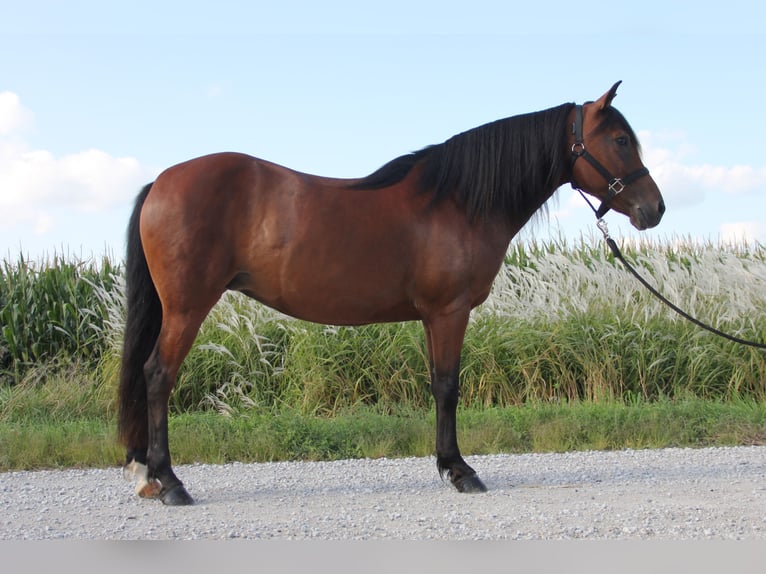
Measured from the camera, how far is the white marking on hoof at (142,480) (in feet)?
15.9

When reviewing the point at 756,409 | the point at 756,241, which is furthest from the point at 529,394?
the point at 756,241

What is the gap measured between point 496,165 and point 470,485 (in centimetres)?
201

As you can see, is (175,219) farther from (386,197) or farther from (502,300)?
(502,300)

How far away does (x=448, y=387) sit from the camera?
5.01 metres

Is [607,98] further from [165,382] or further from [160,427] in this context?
[160,427]

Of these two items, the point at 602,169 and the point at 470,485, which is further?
the point at 602,169

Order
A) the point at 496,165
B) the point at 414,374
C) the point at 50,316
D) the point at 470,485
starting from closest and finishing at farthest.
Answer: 1. the point at 470,485
2. the point at 496,165
3. the point at 414,374
4. the point at 50,316

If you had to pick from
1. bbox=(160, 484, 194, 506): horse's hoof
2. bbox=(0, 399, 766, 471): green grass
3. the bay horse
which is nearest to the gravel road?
bbox=(160, 484, 194, 506): horse's hoof

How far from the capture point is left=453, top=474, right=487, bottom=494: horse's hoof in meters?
4.98

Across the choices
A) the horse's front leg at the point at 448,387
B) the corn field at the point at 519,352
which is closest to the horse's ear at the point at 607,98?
the horse's front leg at the point at 448,387

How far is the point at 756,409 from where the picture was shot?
7219 millimetres

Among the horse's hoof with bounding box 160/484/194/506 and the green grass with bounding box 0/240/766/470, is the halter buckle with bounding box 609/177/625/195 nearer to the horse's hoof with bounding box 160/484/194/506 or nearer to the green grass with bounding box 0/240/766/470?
the green grass with bounding box 0/240/766/470

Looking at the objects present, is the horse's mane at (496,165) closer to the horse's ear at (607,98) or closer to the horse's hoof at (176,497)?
the horse's ear at (607,98)

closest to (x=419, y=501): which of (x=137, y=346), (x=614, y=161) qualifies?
(x=137, y=346)
